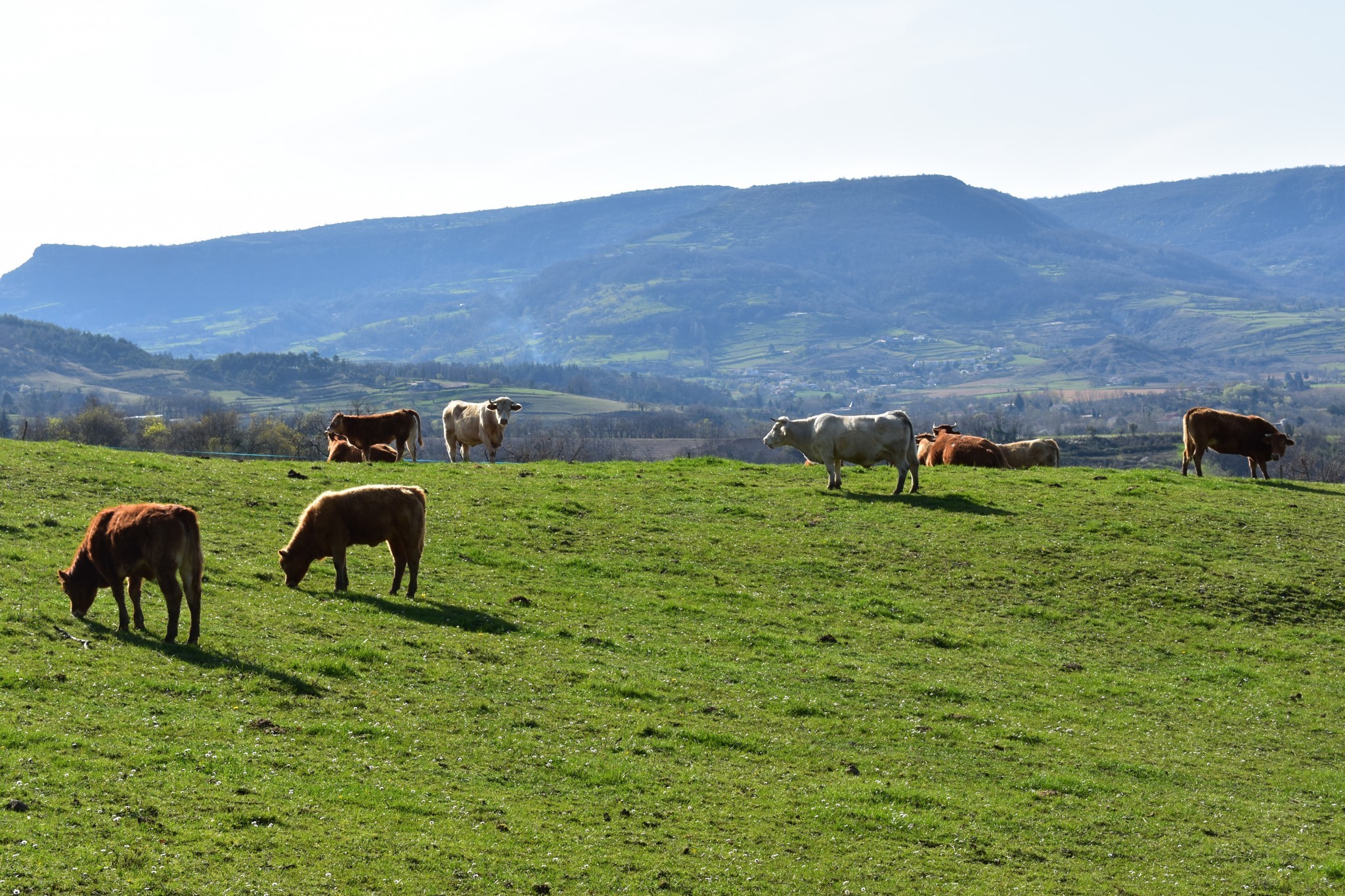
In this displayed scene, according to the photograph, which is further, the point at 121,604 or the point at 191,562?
the point at 121,604

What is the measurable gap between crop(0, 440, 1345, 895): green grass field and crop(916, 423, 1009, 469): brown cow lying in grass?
8657 millimetres

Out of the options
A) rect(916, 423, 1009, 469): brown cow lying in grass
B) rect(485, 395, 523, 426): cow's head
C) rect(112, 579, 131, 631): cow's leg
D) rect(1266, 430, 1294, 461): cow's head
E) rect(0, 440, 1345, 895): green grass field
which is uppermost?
rect(485, 395, 523, 426): cow's head

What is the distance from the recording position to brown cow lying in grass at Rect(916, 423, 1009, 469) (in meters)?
35.0

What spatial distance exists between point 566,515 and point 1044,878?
1547cm

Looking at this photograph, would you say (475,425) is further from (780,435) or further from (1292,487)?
(1292,487)

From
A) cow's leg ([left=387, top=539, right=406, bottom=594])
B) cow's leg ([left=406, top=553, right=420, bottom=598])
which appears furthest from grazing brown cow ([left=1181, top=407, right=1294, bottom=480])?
cow's leg ([left=387, top=539, right=406, bottom=594])

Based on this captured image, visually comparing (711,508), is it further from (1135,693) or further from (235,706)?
(235,706)

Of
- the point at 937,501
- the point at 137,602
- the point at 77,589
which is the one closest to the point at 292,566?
the point at 137,602

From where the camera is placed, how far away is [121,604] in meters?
13.6

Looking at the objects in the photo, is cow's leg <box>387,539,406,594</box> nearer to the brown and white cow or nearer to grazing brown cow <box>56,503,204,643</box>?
grazing brown cow <box>56,503,204,643</box>

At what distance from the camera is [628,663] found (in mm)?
15758

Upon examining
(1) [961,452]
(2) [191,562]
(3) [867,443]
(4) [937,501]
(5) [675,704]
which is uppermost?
(3) [867,443]

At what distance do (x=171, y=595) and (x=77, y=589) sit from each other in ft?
5.36

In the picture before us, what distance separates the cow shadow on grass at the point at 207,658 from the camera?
12688mm
